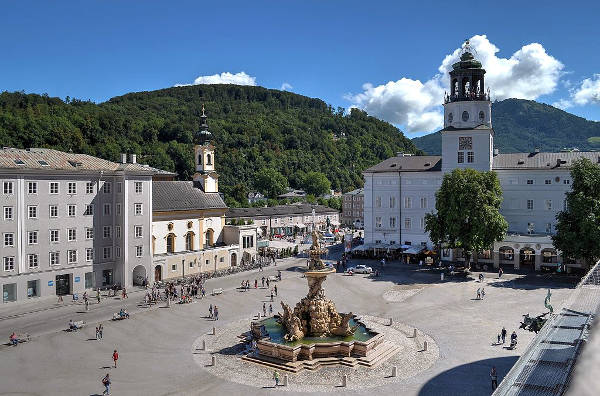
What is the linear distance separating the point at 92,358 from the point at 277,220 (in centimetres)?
6496

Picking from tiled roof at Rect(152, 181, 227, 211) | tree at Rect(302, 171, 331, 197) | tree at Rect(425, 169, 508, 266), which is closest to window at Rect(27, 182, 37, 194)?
tiled roof at Rect(152, 181, 227, 211)

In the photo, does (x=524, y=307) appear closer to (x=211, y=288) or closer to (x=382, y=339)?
(x=382, y=339)

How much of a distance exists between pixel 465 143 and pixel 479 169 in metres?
3.38

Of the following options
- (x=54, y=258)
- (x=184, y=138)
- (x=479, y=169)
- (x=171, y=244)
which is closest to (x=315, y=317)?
(x=54, y=258)

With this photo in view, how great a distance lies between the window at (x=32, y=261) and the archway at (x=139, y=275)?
8.82 m

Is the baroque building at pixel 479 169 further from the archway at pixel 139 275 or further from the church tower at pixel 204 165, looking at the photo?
the archway at pixel 139 275

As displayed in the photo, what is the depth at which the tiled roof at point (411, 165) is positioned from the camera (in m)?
62.8

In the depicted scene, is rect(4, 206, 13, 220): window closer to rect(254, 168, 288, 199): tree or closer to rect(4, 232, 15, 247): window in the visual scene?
rect(4, 232, 15, 247): window

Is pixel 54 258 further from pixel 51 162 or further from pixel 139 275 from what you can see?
pixel 139 275

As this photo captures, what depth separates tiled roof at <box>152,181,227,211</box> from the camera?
5330cm

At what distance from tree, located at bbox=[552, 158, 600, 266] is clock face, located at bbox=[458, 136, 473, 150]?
509 inches

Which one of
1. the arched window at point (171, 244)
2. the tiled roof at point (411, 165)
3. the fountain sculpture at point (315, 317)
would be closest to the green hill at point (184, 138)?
the arched window at point (171, 244)

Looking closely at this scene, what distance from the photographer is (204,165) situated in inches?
2504

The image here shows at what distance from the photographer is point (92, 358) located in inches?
1070
